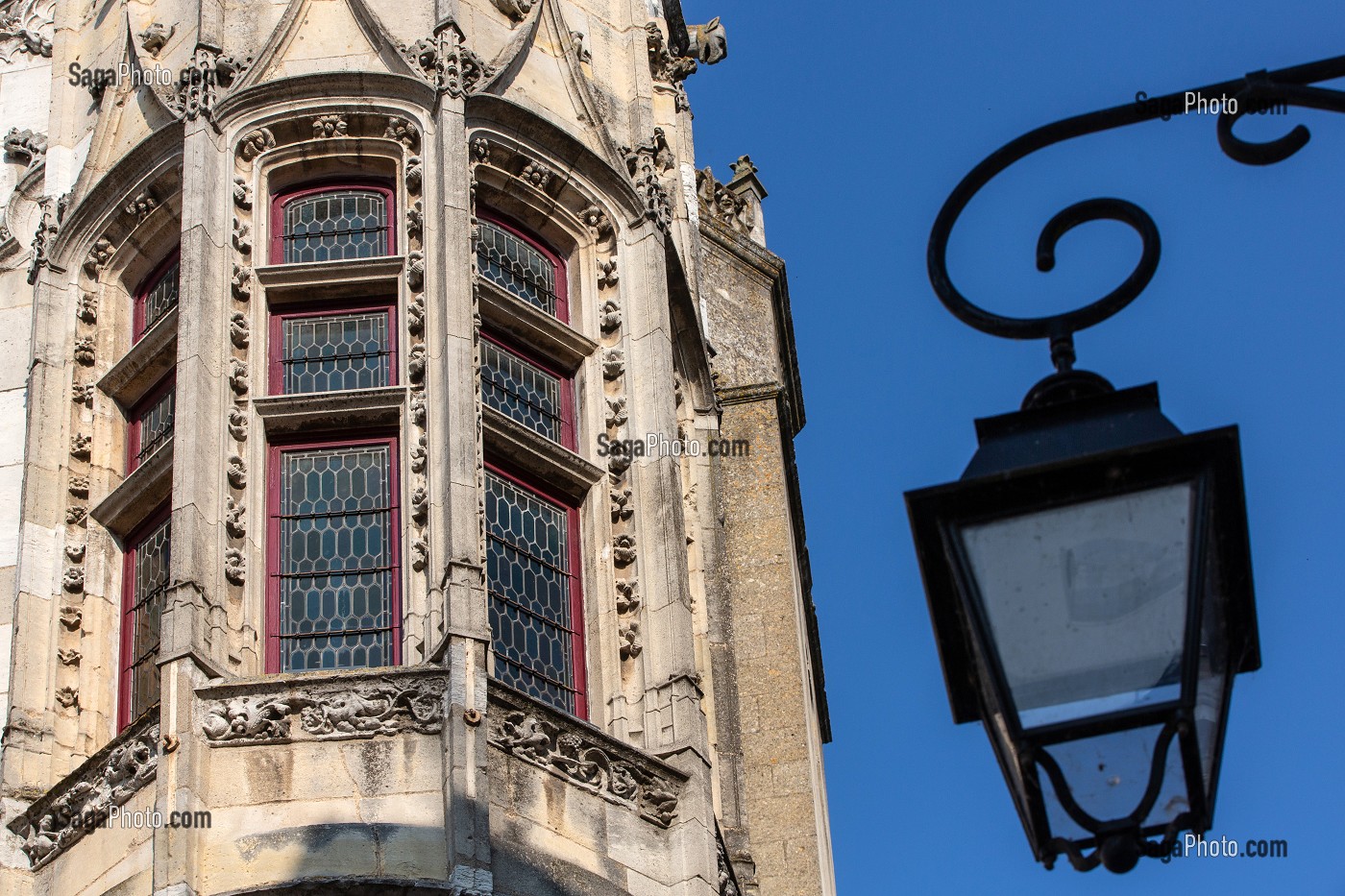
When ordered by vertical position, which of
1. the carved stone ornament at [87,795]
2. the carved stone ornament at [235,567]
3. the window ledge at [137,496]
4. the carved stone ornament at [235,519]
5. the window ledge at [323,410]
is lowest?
the carved stone ornament at [87,795]

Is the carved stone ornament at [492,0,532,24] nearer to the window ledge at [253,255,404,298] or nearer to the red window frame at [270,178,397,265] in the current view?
the red window frame at [270,178,397,265]

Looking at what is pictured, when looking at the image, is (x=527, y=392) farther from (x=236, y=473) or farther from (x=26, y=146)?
(x=26, y=146)

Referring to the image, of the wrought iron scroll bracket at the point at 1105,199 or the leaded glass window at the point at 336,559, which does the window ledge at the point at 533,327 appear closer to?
the leaded glass window at the point at 336,559

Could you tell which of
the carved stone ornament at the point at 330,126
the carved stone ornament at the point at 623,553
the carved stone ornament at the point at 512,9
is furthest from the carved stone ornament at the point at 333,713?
the carved stone ornament at the point at 512,9

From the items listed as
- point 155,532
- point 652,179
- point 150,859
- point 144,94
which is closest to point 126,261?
point 144,94

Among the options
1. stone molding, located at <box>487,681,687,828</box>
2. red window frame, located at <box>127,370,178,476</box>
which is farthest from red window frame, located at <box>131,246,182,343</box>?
stone molding, located at <box>487,681,687,828</box>

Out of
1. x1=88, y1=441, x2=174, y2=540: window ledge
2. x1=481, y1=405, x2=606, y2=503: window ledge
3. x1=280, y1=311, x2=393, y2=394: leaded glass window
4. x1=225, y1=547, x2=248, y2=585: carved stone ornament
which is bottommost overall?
x1=225, y1=547, x2=248, y2=585: carved stone ornament

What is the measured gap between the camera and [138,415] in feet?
60.5

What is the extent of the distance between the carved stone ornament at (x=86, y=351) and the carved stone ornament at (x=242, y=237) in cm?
143

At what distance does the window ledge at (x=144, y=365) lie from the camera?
1805 cm

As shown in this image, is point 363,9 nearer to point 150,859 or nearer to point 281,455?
point 281,455

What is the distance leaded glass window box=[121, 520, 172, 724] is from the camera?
663 inches

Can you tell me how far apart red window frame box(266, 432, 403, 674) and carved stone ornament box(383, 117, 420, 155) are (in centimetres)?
238

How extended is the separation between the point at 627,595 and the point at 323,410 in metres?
2.40
